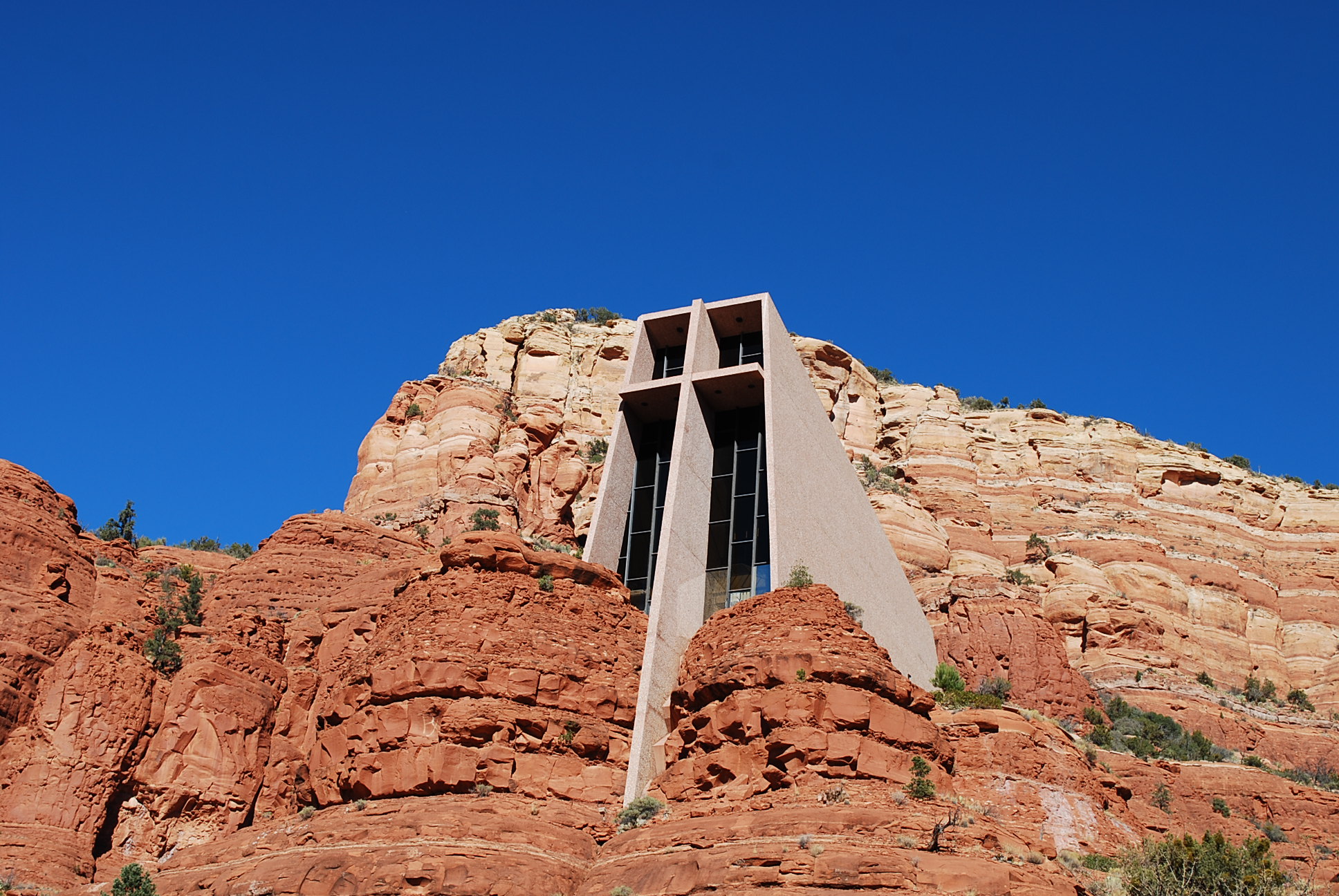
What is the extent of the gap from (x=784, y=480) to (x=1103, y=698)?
1742 centimetres

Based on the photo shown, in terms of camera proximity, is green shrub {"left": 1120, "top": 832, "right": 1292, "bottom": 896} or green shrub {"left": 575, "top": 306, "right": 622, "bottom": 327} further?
green shrub {"left": 575, "top": 306, "right": 622, "bottom": 327}

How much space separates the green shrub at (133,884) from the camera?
26.1m

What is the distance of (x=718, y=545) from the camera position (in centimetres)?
3784

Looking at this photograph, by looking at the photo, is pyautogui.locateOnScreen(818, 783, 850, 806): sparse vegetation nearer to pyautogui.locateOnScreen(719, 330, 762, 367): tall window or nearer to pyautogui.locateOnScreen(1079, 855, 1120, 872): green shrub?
pyautogui.locateOnScreen(1079, 855, 1120, 872): green shrub

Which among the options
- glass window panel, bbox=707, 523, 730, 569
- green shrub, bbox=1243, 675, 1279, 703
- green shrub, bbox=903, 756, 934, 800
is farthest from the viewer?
green shrub, bbox=1243, 675, 1279, 703

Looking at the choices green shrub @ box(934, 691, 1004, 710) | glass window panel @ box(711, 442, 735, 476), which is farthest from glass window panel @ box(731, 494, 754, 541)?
green shrub @ box(934, 691, 1004, 710)

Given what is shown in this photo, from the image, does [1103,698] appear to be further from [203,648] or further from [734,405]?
[203,648]

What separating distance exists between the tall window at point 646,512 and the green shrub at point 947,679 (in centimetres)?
876

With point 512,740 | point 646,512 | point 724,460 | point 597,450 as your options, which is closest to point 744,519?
point 724,460

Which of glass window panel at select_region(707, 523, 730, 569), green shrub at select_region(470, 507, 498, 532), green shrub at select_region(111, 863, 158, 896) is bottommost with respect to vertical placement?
green shrub at select_region(111, 863, 158, 896)

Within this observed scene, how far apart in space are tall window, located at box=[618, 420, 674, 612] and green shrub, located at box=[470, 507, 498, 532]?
9.86 m

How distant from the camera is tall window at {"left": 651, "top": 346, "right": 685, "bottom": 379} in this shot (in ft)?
141

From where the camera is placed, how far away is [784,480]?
37219 millimetres

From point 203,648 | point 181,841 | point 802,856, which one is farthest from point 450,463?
point 802,856
